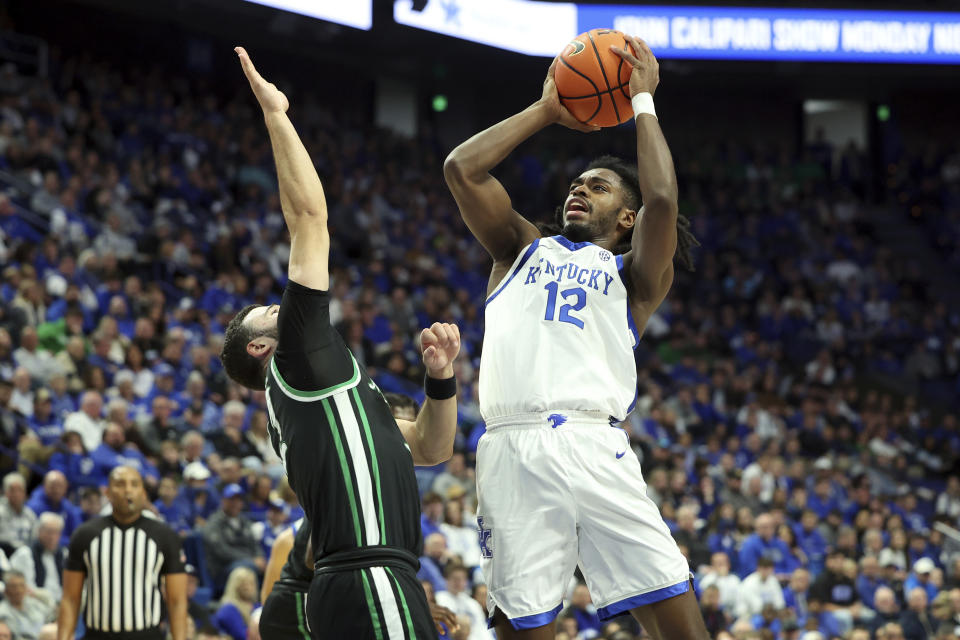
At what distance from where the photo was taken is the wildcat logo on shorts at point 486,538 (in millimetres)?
3822

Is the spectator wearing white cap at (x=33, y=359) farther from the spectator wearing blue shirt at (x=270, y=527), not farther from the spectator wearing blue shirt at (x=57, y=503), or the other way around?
the spectator wearing blue shirt at (x=270, y=527)

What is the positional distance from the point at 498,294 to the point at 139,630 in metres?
3.34

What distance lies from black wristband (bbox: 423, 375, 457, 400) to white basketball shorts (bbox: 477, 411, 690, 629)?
11.2 inches

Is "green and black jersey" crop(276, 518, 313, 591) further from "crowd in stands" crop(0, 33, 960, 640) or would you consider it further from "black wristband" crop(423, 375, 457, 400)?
"crowd in stands" crop(0, 33, 960, 640)

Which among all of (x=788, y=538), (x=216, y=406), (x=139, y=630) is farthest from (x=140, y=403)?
(x=788, y=538)

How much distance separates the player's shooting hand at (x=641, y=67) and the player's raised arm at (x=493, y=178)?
8.6 inches

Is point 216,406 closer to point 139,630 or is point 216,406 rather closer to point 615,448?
point 139,630

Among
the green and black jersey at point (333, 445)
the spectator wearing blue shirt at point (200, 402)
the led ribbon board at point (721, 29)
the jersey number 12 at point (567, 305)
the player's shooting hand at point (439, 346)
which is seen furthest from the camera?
the led ribbon board at point (721, 29)

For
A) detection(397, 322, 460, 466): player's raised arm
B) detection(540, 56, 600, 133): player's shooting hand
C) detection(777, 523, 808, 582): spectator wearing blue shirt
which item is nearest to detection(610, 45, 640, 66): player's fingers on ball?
detection(540, 56, 600, 133): player's shooting hand

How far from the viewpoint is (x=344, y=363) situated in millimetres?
3408

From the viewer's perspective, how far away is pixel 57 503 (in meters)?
8.31

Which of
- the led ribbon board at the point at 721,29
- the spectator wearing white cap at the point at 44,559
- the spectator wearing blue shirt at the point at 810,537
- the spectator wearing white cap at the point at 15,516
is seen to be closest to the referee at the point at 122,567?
the spectator wearing white cap at the point at 44,559

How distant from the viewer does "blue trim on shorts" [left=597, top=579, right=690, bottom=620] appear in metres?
3.68

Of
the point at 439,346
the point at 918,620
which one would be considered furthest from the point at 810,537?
the point at 439,346
